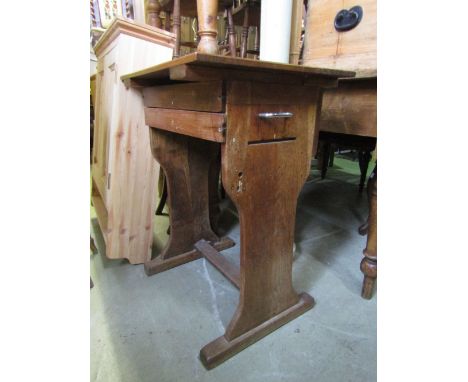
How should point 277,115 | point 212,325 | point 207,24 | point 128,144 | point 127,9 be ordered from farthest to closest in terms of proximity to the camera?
1. point 127,9
2. point 128,144
3. point 212,325
4. point 207,24
5. point 277,115

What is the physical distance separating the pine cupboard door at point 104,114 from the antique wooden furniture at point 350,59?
0.80 m

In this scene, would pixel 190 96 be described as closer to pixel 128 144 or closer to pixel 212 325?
pixel 128 144

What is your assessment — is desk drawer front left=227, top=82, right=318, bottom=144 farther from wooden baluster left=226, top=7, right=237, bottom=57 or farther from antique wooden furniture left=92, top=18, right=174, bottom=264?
wooden baluster left=226, top=7, right=237, bottom=57

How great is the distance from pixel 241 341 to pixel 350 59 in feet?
3.33

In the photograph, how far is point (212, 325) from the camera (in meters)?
0.96

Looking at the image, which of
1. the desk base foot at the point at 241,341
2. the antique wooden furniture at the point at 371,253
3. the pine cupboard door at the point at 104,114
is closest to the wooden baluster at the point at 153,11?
the pine cupboard door at the point at 104,114

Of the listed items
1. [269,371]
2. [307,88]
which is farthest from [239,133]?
[269,371]

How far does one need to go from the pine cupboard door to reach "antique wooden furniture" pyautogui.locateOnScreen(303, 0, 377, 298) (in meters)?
0.80

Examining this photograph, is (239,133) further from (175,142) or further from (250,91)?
(175,142)

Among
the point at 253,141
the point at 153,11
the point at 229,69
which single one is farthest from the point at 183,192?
the point at 153,11
